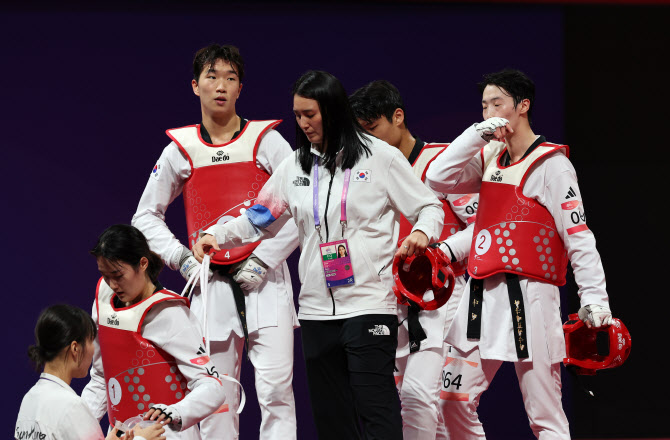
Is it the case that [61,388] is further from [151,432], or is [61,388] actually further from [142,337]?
[142,337]

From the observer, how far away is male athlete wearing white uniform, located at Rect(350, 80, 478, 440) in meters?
4.15

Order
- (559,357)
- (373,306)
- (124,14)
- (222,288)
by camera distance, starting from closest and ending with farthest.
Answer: (373,306)
(559,357)
(222,288)
(124,14)

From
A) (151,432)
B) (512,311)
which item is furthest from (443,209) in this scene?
(151,432)

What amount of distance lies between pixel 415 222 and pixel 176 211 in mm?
2833

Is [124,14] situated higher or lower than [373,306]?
higher

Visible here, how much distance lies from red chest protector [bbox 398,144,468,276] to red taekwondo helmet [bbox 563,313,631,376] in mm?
650

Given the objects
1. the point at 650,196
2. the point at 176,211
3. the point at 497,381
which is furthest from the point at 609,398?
the point at 176,211

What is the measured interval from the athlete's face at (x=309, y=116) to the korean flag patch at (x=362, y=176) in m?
0.20

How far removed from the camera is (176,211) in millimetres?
6020

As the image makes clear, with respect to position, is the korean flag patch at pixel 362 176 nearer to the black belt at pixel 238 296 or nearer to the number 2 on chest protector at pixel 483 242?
the number 2 on chest protector at pixel 483 242

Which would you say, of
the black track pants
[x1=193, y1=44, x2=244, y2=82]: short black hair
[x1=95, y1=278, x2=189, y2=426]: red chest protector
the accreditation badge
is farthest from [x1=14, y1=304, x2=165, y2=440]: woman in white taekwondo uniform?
[x1=193, y1=44, x2=244, y2=82]: short black hair

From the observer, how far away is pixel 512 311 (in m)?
3.81

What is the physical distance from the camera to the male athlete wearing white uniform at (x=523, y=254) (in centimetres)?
375

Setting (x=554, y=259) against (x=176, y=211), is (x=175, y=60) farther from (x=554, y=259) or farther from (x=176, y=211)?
(x=554, y=259)
